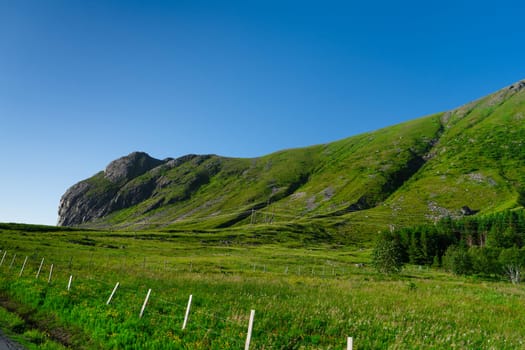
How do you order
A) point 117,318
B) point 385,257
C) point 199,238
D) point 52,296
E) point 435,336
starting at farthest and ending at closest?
point 199,238, point 385,257, point 52,296, point 117,318, point 435,336

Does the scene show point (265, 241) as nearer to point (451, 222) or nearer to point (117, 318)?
point (451, 222)

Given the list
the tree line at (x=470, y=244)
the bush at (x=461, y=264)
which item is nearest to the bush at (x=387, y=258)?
the tree line at (x=470, y=244)

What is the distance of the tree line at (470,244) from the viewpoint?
92062 millimetres

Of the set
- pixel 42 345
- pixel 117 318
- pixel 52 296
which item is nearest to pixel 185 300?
pixel 117 318

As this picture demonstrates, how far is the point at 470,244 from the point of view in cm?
14250

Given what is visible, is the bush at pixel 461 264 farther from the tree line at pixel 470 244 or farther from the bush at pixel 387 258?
the bush at pixel 387 258

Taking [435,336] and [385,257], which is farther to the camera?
[385,257]

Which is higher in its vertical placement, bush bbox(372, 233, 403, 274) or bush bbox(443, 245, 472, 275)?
bush bbox(372, 233, 403, 274)

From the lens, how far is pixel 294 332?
1391cm

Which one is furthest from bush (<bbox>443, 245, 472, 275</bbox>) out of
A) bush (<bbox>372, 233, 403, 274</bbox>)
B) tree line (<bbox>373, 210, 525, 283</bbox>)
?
bush (<bbox>372, 233, 403, 274</bbox>)

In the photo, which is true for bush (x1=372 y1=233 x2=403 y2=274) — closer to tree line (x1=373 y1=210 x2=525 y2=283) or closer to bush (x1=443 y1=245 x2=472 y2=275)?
tree line (x1=373 y1=210 x2=525 y2=283)

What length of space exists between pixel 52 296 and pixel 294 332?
53.5ft

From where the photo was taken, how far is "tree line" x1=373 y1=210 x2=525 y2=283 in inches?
3625

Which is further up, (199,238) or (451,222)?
(451,222)
